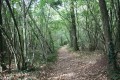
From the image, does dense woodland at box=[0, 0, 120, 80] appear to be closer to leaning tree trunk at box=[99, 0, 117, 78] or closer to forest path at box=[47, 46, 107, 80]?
leaning tree trunk at box=[99, 0, 117, 78]

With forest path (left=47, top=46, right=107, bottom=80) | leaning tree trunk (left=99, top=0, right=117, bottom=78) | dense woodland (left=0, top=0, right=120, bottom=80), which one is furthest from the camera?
forest path (left=47, top=46, right=107, bottom=80)

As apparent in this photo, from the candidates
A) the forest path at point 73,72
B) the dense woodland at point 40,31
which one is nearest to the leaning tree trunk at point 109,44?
the dense woodland at point 40,31

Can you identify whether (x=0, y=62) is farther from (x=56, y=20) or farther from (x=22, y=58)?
(x=56, y=20)

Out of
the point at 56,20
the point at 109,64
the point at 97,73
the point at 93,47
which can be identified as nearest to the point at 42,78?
the point at 97,73

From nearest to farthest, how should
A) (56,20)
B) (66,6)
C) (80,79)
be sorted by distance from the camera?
(80,79), (66,6), (56,20)

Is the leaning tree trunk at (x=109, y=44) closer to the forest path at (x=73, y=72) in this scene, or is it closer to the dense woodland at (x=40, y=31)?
the dense woodland at (x=40, y=31)

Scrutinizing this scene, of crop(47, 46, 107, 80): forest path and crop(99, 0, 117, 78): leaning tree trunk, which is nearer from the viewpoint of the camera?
crop(99, 0, 117, 78): leaning tree trunk

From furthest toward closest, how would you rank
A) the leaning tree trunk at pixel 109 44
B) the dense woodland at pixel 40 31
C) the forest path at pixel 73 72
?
the forest path at pixel 73 72, the dense woodland at pixel 40 31, the leaning tree trunk at pixel 109 44

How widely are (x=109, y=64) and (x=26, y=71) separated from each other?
6.12m

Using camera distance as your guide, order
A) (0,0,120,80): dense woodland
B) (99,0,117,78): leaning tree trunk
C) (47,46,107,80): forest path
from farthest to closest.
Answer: (47,46,107,80): forest path → (0,0,120,80): dense woodland → (99,0,117,78): leaning tree trunk

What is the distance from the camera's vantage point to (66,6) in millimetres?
30391

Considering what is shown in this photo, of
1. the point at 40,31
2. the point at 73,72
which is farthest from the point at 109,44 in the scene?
the point at 40,31

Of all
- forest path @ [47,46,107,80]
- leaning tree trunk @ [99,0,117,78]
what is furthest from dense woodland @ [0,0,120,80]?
forest path @ [47,46,107,80]

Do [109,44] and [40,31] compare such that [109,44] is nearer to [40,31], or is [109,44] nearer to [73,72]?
[73,72]
